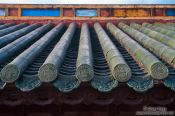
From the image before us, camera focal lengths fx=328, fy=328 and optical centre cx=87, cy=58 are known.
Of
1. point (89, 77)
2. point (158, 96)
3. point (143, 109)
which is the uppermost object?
point (89, 77)

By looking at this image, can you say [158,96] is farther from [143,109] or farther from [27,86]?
[27,86]

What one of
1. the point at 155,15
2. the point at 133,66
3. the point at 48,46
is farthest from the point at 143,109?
the point at 155,15

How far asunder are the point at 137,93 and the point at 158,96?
0.25 metres

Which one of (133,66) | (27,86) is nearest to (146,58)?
(133,66)

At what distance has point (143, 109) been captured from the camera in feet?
14.2

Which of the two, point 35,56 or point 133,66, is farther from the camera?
point 35,56

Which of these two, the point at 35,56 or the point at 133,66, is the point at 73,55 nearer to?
the point at 35,56

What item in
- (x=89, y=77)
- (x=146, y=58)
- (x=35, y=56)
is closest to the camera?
(x=89, y=77)

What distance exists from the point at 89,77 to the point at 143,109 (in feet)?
3.91

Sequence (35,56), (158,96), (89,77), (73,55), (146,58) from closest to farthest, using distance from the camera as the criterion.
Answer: (89,77)
(158,96)
(146,58)
(35,56)
(73,55)

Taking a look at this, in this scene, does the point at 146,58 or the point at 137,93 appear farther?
Answer: the point at 146,58

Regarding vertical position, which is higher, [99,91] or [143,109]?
[99,91]

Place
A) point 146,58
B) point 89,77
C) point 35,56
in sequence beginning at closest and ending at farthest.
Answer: point 89,77, point 146,58, point 35,56

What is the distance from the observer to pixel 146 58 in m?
4.14
